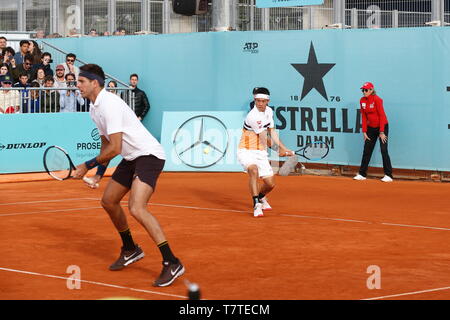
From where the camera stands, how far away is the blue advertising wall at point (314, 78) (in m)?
19.3

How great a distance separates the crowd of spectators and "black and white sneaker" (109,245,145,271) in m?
10.5

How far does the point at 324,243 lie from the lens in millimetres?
11703

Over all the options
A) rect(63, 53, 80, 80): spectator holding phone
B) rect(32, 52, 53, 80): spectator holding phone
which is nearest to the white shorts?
rect(32, 52, 53, 80): spectator holding phone

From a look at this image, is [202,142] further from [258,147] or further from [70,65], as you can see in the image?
[258,147]

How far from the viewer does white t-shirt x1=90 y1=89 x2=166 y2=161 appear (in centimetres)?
925

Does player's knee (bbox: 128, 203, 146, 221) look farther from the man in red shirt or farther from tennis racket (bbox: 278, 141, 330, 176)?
tennis racket (bbox: 278, 141, 330, 176)

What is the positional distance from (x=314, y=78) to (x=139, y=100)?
4503 millimetres

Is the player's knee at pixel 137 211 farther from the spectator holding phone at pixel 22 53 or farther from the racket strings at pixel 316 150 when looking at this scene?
the spectator holding phone at pixel 22 53

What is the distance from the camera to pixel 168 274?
9.11 m

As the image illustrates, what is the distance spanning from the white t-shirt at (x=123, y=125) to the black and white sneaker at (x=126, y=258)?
115 centimetres

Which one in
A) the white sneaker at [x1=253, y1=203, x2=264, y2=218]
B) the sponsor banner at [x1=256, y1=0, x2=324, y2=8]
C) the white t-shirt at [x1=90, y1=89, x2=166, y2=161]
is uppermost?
the sponsor banner at [x1=256, y1=0, x2=324, y2=8]

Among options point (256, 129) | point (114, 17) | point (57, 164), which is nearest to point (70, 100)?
point (57, 164)

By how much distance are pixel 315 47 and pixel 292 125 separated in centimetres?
183
